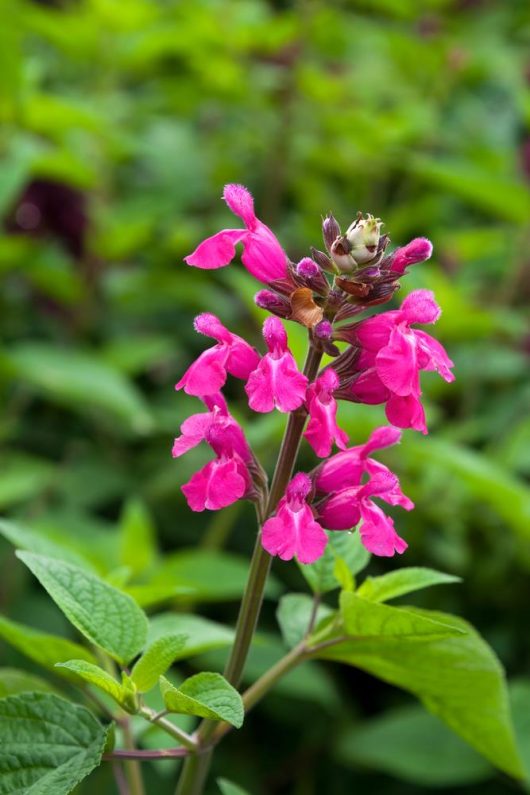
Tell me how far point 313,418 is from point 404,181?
2003mm

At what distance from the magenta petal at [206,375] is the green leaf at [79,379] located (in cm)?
100

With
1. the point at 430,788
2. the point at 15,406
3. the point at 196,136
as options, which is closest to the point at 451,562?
the point at 430,788

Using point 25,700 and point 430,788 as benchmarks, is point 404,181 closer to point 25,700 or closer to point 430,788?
point 430,788

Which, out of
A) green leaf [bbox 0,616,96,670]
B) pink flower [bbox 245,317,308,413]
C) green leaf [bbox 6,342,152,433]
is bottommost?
green leaf [bbox 6,342,152,433]

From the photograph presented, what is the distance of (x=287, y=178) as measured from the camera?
8.09 feet

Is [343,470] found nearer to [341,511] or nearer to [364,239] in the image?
[341,511]

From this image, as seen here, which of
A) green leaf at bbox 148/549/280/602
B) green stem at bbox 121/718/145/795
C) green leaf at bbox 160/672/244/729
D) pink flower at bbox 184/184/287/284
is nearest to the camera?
green leaf at bbox 160/672/244/729

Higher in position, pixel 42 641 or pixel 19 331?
pixel 42 641

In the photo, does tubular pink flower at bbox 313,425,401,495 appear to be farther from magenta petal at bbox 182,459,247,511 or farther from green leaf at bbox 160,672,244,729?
green leaf at bbox 160,672,244,729

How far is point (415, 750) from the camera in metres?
1.55

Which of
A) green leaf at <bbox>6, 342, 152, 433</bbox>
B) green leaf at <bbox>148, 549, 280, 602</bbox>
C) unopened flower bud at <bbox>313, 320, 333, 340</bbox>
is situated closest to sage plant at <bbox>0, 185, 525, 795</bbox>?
unopened flower bud at <bbox>313, 320, 333, 340</bbox>

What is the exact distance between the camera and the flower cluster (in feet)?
2.37

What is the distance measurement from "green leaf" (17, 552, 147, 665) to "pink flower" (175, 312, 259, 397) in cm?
17

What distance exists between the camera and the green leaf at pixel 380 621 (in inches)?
29.8
